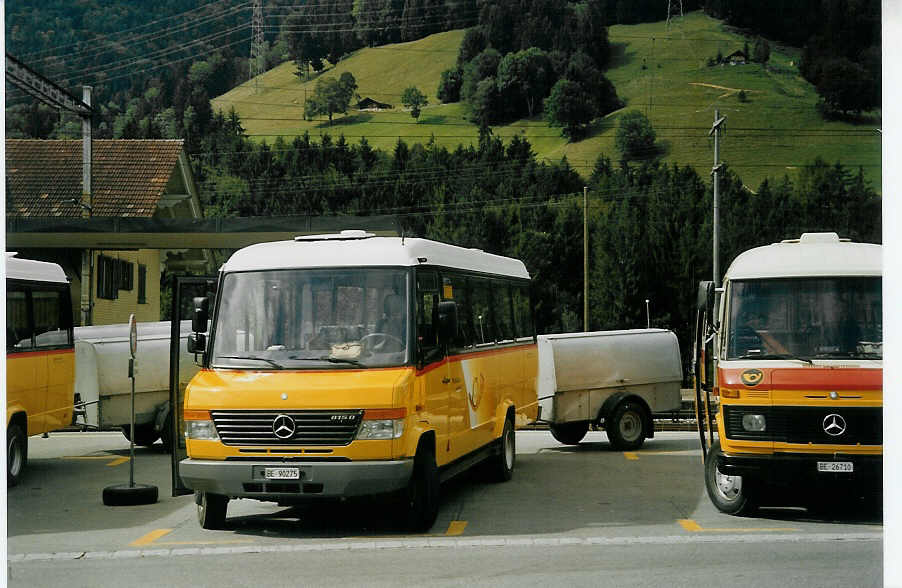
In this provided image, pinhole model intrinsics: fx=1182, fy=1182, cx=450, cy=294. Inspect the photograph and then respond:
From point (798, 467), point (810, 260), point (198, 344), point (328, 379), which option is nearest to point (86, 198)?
point (198, 344)

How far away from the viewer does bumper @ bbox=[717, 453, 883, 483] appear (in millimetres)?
10047

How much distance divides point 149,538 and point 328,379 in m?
2.21

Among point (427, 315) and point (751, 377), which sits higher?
point (427, 315)

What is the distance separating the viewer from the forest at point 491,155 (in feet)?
52.3

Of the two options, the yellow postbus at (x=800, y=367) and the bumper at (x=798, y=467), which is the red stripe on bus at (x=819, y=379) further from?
the bumper at (x=798, y=467)

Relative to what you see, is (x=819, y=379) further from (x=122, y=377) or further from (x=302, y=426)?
(x=122, y=377)

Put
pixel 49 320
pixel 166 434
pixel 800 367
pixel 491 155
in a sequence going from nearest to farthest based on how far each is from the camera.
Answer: pixel 800 367, pixel 49 320, pixel 166 434, pixel 491 155

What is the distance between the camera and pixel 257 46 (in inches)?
1426

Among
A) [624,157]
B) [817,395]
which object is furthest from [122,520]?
[624,157]

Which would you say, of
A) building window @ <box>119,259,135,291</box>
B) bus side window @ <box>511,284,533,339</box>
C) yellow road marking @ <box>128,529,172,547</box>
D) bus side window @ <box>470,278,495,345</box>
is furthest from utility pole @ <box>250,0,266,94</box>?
yellow road marking @ <box>128,529,172,547</box>

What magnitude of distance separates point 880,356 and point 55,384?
34.0 ft

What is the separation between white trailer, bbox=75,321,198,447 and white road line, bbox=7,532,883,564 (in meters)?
6.82

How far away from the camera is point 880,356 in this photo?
10.2m

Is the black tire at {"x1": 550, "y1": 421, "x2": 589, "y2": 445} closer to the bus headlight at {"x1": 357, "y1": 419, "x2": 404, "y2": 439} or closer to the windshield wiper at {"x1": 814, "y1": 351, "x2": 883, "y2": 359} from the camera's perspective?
the windshield wiper at {"x1": 814, "y1": 351, "x2": 883, "y2": 359}
